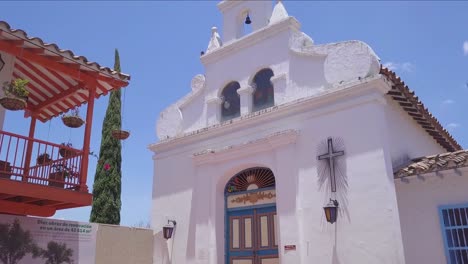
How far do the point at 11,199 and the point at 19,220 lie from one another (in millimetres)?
703

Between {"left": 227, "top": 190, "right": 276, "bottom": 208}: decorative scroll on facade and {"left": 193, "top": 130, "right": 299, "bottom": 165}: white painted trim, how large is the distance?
40.1 inches

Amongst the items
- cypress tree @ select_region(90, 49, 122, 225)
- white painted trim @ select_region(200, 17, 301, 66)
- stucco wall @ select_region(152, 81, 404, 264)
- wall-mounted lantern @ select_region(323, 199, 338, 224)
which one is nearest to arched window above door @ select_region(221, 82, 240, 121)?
stucco wall @ select_region(152, 81, 404, 264)

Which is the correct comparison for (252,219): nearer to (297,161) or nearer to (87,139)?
(297,161)

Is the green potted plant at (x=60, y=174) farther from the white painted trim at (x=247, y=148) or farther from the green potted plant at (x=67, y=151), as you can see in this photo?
the white painted trim at (x=247, y=148)

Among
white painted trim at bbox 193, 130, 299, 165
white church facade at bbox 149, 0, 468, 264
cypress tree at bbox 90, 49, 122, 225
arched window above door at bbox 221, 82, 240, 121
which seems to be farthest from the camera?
cypress tree at bbox 90, 49, 122, 225

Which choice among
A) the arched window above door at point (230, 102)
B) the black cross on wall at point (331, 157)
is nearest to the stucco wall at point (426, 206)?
the black cross on wall at point (331, 157)

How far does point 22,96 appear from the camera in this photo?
7.40 metres

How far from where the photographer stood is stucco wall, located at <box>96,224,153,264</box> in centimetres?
1019

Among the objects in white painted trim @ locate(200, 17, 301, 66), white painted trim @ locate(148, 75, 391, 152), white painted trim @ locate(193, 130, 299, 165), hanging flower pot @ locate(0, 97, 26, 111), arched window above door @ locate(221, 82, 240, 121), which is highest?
white painted trim @ locate(200, 17, 301, 66)

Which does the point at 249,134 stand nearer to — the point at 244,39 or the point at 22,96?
the point at 244,39

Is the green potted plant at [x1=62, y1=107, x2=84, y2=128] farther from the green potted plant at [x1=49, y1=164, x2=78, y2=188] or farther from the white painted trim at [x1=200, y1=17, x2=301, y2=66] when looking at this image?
the white painted trim at [x1=200, y1=17, x2=301, y2=66]

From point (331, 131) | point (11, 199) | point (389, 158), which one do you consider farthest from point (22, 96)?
point (389, 158)

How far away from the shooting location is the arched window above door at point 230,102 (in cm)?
1174

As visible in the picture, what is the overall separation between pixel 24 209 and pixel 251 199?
5144 mm
